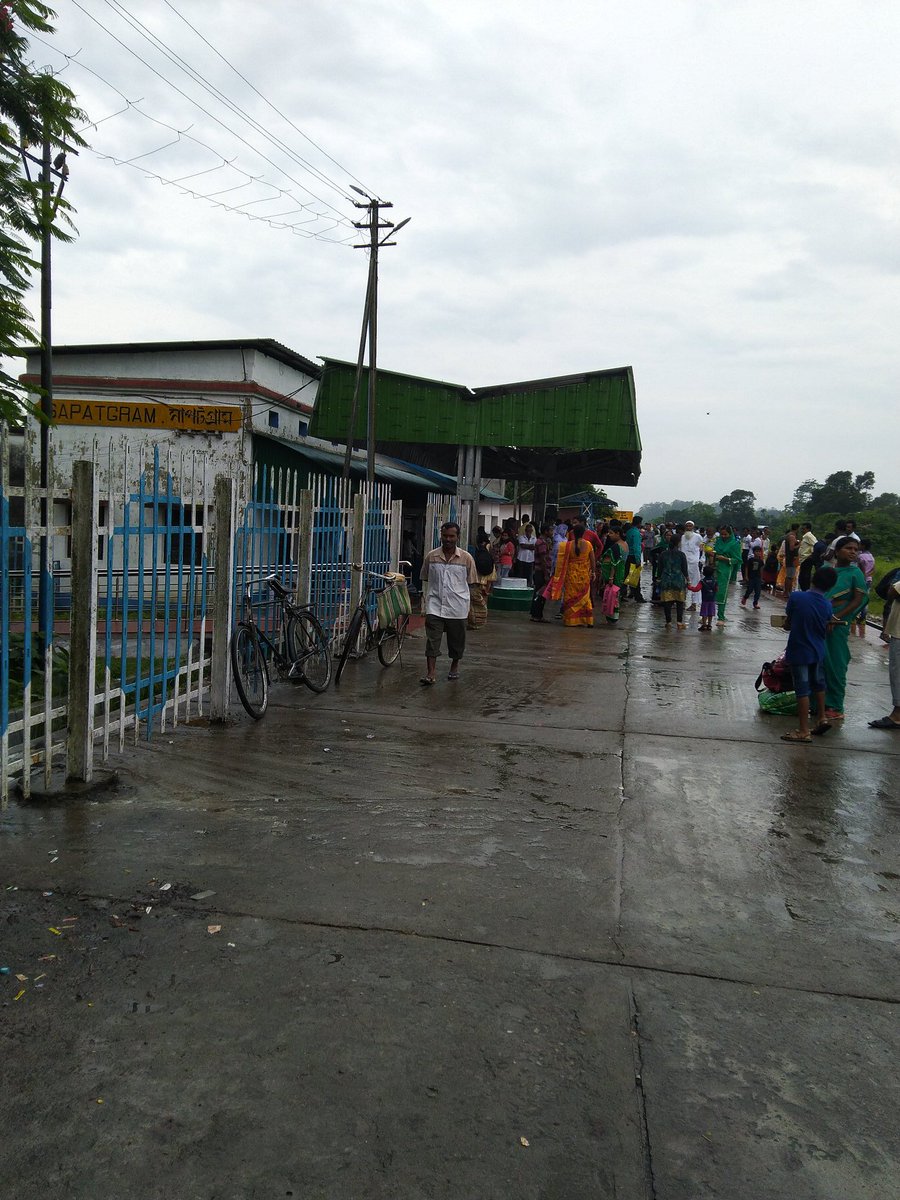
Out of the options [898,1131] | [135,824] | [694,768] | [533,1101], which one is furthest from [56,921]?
[694,768]

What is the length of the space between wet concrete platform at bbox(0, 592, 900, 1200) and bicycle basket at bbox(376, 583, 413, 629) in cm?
373

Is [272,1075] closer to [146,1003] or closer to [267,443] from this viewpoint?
[146,1003]

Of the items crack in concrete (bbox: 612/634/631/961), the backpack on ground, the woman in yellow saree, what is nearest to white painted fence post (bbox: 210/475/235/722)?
crack in concrete (bbox: 612/634/631/961)

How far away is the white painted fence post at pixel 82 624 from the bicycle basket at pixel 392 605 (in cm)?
487

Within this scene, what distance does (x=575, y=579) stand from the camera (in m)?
15.8

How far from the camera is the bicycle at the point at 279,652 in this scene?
7586 mm

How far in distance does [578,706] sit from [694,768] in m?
2.23

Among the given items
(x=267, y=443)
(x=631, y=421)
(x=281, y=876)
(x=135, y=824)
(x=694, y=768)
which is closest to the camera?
(x=281, y=876)

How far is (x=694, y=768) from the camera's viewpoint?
21.8ft

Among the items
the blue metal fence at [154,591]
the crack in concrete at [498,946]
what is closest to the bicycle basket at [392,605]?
the blue metal fence at [154,591]

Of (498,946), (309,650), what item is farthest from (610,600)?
(498,946)

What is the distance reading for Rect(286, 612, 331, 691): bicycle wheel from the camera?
28.6 feet

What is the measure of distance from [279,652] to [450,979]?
221 inches

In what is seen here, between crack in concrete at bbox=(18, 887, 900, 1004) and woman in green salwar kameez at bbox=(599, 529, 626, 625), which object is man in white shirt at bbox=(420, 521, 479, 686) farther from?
woman in green salwar kameez at bbox=(599, 529, 626, 625)
